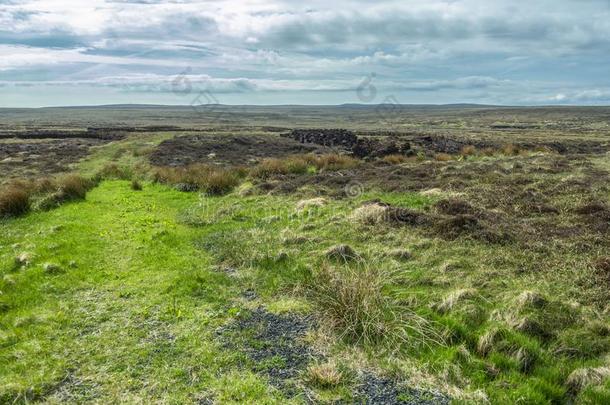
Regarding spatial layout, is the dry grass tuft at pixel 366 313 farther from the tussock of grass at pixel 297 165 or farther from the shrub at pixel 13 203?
the tussock of grass at pixel 297 165

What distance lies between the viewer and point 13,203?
20.2 meters

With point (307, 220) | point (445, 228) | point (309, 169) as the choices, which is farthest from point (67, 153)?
point (445, 228)

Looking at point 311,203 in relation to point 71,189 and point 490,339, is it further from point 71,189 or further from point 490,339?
point 71,189

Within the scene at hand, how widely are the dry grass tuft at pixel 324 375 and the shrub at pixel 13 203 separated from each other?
17757mm

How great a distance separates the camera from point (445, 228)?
14.4 metres

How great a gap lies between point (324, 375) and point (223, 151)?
1828 inches

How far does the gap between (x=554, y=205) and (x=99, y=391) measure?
1621 centimetres

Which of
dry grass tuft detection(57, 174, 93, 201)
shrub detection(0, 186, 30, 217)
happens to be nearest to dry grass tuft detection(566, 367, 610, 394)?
shrub detection(0, 186, 30, 217)

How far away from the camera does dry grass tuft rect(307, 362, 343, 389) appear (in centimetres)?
726

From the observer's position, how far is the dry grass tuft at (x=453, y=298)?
9.51 meters

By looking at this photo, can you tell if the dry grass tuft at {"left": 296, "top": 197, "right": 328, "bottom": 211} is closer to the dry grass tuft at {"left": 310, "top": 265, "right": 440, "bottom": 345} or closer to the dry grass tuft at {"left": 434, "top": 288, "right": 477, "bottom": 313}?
the dry grass tuft at {"left": 310, "top": 265, "right": 440, "bottom": 345}

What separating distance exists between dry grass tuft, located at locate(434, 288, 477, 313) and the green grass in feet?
0.14

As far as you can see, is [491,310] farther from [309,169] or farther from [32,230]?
[309,169]

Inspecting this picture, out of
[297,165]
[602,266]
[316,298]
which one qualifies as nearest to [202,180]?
[297,165]
